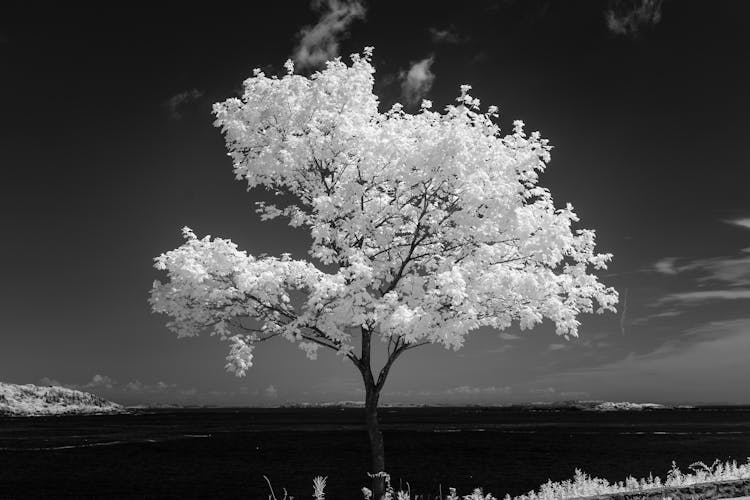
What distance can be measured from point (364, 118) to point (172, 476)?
5427cm

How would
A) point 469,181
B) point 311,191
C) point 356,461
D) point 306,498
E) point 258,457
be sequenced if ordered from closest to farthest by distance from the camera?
point 469,181, point 311,191, point 306,498, point 356,461, point 258,457

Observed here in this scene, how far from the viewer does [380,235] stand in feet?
57.0

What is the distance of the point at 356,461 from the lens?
73.6 meters

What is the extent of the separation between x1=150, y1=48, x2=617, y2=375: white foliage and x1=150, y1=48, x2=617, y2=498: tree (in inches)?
1.5

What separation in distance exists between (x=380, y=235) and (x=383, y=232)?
47 centimetres

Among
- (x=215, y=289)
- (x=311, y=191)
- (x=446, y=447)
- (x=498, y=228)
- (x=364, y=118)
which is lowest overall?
(x=446, y=447)

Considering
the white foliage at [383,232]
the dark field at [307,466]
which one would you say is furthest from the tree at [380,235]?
the dark field at [307,466]

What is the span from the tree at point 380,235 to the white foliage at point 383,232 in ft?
0.12

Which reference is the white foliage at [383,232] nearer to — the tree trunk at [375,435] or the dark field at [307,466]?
the tree trunk at [375,435]

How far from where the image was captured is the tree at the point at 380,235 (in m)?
15.4

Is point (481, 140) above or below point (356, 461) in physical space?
above

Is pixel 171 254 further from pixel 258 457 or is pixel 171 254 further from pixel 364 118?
pixel 258 457

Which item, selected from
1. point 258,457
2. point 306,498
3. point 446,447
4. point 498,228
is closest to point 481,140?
point 498,228

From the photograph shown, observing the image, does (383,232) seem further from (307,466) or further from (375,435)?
(307,466)
